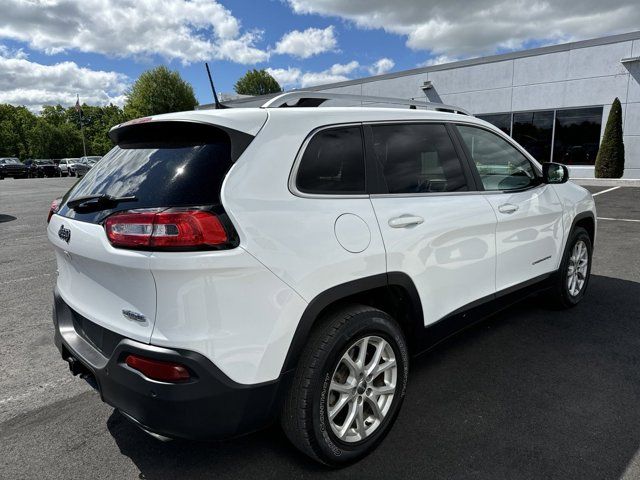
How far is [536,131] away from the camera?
712 inches

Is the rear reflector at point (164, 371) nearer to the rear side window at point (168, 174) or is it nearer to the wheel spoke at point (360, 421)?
the rear side window at point (168, 174)

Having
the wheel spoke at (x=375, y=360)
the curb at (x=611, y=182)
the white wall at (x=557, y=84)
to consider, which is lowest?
the curb at (x=611, y=182)

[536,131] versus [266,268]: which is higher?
[536,131]

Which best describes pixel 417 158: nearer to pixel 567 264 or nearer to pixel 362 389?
pixel 362 389

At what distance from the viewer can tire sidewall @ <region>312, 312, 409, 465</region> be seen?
6.97 ft

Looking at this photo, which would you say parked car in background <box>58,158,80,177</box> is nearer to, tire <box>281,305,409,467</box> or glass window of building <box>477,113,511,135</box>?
glass window of building <box>477,113,511,135</box>

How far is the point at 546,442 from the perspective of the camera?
8.05 ft

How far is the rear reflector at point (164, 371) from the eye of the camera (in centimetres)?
182

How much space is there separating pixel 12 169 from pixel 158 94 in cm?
2376

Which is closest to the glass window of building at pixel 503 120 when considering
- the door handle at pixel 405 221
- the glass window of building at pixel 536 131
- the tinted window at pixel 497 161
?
the glass window of building at pixel 536 131

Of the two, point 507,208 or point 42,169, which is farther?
point 42,169

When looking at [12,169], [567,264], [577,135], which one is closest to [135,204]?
[567,264]

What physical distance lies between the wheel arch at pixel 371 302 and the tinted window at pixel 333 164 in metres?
0.47

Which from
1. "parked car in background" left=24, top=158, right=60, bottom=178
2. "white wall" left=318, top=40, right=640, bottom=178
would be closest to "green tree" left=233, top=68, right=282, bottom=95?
"parked car in background" left=24, top=158, right=60, bottom=178
